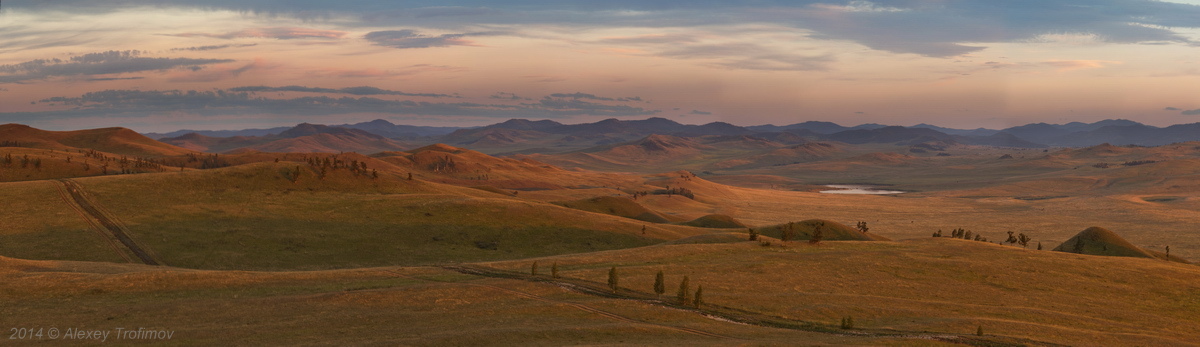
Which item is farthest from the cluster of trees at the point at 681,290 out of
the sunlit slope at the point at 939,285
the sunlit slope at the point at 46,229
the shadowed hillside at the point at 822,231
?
the sunlit slope at the point at 46,229

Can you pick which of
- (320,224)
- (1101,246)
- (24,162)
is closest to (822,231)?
(1101,246)

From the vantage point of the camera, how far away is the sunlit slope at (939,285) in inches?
1603

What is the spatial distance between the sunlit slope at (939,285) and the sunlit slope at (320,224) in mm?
26028

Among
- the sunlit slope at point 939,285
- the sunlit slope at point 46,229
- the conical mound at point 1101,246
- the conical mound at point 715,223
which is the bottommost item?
the conical mound at point 715,223

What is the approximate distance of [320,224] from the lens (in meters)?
89.5

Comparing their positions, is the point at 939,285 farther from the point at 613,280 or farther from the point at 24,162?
the point at 24,162

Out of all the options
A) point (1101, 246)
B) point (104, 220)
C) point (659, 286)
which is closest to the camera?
point (659, 286)

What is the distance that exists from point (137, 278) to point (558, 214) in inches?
2340

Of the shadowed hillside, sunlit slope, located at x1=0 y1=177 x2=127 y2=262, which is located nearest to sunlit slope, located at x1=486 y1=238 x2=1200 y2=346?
the shadowed hillside

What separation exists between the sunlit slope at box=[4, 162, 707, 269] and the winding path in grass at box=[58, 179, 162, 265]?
3.54 feet

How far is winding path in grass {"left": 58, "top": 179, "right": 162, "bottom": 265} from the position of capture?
7356 centimetres

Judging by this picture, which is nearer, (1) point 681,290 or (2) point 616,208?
(1) point 681,290

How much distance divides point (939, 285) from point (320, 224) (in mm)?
69190

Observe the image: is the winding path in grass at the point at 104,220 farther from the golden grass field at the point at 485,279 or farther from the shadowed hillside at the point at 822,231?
the shadowed hillside at the point at 822,231
